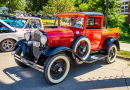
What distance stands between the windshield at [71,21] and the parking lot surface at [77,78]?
1570 millimetres

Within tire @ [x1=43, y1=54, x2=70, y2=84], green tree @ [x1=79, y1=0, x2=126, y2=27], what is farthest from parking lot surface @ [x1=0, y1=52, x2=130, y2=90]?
green tree @ [x1=79, y1=0, x2=126, y2=27]

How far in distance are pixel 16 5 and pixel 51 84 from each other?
3873 cm

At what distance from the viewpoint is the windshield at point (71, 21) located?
15.0ft

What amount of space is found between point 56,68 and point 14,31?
4154 mm

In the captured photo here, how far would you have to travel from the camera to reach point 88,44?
4.40m

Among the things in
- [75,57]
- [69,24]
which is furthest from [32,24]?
[75,57]

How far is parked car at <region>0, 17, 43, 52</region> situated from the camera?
647cm

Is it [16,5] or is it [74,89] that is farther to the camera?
[16,5]

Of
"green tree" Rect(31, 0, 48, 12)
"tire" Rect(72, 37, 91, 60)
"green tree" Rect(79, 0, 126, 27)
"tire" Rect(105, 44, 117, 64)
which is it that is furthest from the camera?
"green tree" Rect(31, 0, 48, 12)

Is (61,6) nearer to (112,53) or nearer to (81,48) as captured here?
(112,53)

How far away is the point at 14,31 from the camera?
675 cm

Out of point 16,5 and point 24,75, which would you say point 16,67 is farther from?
point 16,5

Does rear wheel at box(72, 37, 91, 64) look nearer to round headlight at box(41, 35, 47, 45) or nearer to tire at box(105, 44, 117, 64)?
round headlight at box(41, 35, 47, 45)

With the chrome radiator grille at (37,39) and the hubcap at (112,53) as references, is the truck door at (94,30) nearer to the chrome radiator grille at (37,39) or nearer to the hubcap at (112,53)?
the hubcap at (112,53)
